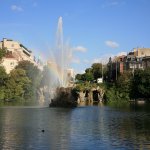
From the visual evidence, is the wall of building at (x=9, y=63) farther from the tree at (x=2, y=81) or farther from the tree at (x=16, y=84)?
the tree at (x=2, y=81)

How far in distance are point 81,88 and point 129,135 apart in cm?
10840

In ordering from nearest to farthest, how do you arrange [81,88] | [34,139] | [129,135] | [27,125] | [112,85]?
[34,139]
[129,135]
[27,125]
[81,88]
[112,85]

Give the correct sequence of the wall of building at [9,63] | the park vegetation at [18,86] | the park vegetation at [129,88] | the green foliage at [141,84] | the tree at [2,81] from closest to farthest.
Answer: the green foliage at [141,84] < the park vegetation at [129,88] < the tree at [2,81] < the park vegetation at [18,86] < the wall of building at [9,63]

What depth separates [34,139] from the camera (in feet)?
137

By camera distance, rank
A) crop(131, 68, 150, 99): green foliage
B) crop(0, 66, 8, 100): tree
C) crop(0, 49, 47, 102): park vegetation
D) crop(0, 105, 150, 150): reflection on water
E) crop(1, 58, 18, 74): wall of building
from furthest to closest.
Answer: crop(1, 58, 18, 74): wall of building, crop(0, 49, 47, 102): park vegetation, crop(0, 66, 8, 100): tree, crop(131, 68, 150, 99): green foliage, crop(0, 105, 150, 150): reflection on water

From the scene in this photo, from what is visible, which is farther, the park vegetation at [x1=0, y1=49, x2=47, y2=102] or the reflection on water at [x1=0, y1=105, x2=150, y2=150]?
the park vegetation at [x1=0, y1=49, x2=47, y2=102]

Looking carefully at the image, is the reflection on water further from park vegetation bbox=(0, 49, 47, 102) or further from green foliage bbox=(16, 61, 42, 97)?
green foliage bbox=(16, 61, 42, 97)

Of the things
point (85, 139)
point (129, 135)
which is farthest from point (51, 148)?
point (129, 135)

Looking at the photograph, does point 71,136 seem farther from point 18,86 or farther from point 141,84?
point 18,86

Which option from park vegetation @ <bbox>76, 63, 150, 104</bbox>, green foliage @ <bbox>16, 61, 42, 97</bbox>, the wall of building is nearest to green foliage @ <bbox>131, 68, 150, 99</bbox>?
park vegetation @ <bbox>76, 63, 150, 104</bbox>

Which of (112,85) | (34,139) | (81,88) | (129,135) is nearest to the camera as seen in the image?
(34,139)

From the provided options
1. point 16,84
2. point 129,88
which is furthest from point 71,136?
point 16,84

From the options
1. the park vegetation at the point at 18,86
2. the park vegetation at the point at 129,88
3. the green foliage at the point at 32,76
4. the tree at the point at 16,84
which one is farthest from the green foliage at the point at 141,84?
the tree at the point at 16,84

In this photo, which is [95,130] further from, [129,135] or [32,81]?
[32,81]
